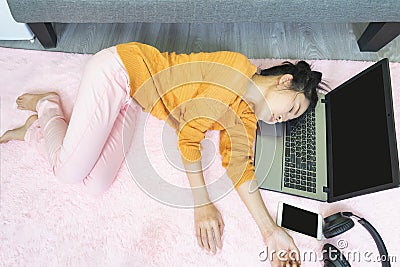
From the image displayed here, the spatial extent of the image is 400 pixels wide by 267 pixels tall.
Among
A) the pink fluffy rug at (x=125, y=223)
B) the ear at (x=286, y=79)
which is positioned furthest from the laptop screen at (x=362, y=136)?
the ear at (x=286, y=79)

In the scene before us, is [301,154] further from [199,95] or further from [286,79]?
[199,95]

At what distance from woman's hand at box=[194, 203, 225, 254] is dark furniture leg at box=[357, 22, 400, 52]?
0.92 meters

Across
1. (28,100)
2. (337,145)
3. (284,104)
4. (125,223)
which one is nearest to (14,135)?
(28,100)

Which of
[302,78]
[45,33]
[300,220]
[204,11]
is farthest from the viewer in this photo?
[45,33]

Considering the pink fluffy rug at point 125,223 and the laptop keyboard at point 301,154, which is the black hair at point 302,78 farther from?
the pink fluffy rug at point 125,223

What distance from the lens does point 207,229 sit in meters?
1.11

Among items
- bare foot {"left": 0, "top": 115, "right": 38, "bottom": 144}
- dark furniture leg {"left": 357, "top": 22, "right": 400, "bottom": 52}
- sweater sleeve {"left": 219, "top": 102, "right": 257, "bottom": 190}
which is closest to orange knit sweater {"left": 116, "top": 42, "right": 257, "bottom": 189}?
sweater sleeve {"left": 219, "top": 102, "right": 257, "bottom": 190}

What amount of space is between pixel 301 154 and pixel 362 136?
0.64 feet

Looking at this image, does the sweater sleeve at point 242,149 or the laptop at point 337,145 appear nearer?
the laptop at point 337,145

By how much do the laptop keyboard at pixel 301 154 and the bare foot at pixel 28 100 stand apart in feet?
2.67

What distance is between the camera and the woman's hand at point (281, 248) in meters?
1.07

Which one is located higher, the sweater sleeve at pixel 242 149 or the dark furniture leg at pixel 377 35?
the dark furniture leg at pixel 377 35

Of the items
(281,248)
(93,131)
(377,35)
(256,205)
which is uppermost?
(377,35)

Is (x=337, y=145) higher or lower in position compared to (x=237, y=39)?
lower
